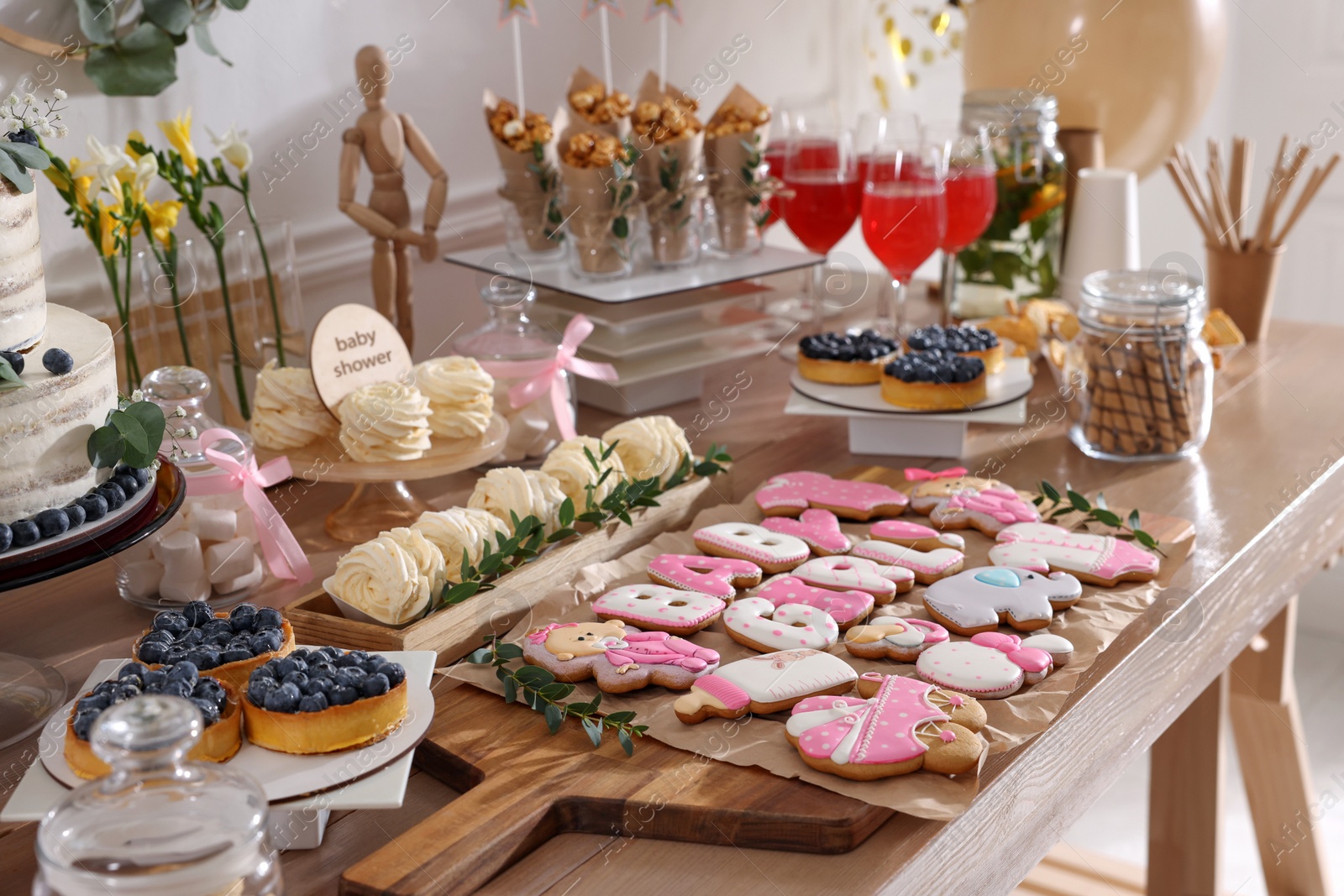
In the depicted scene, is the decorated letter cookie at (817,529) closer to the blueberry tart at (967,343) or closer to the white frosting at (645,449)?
the white frosting at (645,449)

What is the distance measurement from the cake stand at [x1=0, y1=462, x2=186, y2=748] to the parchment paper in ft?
0.82

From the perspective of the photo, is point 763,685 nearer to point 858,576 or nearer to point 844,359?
point 858,576

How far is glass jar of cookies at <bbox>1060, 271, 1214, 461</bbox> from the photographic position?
133 cm

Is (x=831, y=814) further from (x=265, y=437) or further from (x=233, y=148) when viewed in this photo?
(x=233, y=148)

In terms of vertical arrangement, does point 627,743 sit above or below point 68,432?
below

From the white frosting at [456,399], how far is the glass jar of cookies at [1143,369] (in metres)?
0.68

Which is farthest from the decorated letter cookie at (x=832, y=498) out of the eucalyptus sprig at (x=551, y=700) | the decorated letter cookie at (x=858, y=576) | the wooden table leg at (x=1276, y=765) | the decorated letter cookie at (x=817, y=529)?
the wooden table leg at (x=1276, y=765)

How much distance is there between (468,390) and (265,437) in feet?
0.66

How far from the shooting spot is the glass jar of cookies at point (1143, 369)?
1.33m

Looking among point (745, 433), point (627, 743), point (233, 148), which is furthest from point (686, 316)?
point (627, 743)

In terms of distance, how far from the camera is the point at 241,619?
0.82 meters

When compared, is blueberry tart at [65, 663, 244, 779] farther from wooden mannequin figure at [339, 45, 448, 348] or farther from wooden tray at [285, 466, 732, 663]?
wooden mannequin figure at [339, 45, 448, 348]

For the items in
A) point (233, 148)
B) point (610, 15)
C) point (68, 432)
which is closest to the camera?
point (68, 432)

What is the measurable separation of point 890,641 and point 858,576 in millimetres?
111
